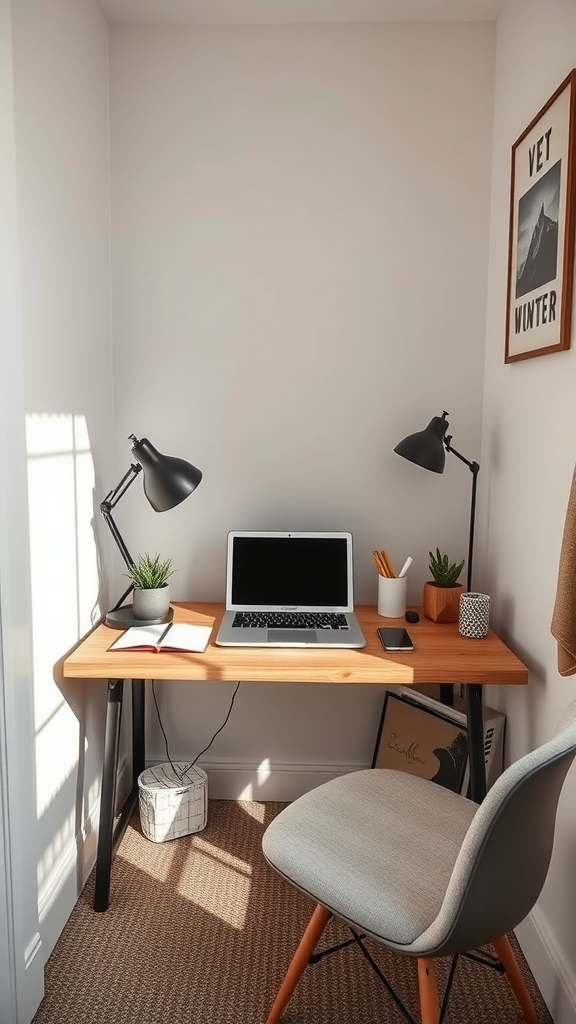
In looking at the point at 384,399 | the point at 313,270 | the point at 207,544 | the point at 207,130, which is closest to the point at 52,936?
the point at 207,544

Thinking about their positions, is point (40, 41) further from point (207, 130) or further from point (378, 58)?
point (378, 58)

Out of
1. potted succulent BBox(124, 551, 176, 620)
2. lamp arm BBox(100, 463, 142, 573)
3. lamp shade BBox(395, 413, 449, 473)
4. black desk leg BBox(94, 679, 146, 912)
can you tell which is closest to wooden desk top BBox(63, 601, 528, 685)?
black desk leg BBox(94, 679, 146, 912)

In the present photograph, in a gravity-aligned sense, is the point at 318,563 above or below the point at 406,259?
below

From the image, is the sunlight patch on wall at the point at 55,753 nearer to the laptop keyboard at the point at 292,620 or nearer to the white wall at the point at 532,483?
the laptop keyboard at the point at 292,620

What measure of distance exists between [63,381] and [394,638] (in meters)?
Result: 1.09

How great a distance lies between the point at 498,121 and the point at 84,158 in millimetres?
1195

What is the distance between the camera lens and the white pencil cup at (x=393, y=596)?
2.32 metres

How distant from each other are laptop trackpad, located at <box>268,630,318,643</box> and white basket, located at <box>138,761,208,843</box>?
63 cm

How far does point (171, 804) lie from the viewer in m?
2.34

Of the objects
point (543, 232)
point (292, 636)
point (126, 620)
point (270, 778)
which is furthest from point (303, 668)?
point (543, 232)

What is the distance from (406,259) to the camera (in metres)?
2.39

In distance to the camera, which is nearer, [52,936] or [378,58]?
[52,936]

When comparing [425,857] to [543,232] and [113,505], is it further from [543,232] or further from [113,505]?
[543,232]

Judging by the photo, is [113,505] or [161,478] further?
[113,505]
